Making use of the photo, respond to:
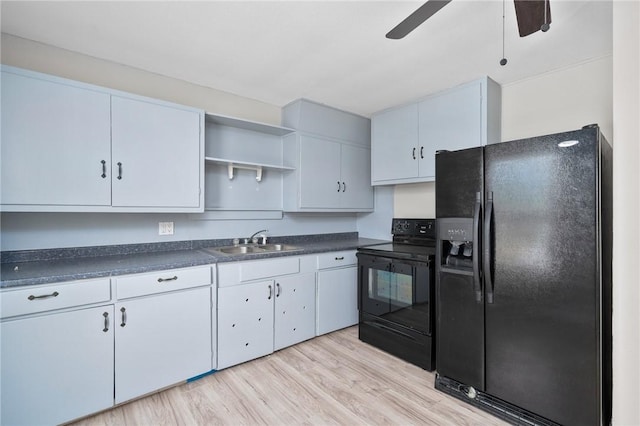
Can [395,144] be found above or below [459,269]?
above

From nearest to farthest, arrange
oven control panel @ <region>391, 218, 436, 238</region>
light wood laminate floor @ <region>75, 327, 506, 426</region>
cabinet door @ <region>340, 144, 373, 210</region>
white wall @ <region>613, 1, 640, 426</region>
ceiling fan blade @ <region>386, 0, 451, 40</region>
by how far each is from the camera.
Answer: white wall @ <region>613, 1, 640, 426</region> → ceiling fan blade @ <region>386, 0, 451, 40</region> → light wood laminate floor @ <region>75, 327, 506, 426</region> → oven control panel @ <region>391, 218, 436, 238</region> → cabinet door @ <region>340, 144, 373, 210</region>

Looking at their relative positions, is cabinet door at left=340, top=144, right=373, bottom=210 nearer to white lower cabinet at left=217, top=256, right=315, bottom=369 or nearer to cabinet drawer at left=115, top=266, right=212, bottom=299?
white lower cabinet at left=217, top=256, right=315, bottom=369

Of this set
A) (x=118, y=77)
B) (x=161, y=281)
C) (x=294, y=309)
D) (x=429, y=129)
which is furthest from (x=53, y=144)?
(x=429, y=129)

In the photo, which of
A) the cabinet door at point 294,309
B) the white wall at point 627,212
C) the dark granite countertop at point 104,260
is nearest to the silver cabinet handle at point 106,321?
the dark granite countertop at point 104,260

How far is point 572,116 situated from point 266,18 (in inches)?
96.7

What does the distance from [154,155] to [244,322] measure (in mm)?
1502

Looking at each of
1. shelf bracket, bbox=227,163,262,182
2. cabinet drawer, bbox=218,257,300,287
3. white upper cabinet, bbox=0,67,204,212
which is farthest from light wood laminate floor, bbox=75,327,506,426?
shelf bracket, bbox=227,163,262,182

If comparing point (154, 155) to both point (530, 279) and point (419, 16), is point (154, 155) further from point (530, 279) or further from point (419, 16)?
point (530, 279)

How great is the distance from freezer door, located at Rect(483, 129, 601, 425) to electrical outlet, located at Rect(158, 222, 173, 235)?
8.16 feet

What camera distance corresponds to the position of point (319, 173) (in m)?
3.32

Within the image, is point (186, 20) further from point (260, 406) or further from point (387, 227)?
point (387, 227)

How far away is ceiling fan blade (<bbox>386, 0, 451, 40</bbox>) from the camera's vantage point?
1.20 m

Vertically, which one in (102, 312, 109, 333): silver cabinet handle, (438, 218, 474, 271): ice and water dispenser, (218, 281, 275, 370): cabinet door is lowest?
(218, 281, 275, 370): cabinet door

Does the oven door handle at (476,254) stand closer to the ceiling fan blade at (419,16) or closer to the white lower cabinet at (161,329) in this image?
the ceiling fan blade at (419,16)
